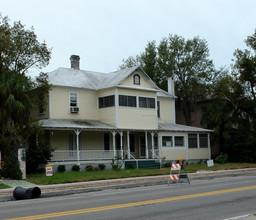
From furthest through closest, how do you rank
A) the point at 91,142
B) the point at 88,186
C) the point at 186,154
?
the point at 186,154 < the point at 91,142 < the point at 88,186

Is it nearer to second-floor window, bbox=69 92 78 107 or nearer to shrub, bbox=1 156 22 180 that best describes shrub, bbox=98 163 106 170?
second-floor window, bbox=69 92 78 107

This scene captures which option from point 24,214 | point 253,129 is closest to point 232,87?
point 253,129

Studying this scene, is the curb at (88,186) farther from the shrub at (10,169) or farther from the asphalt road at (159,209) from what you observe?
the asphalt road at (159,209)

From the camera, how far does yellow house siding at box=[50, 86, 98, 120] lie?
2959 centimetres

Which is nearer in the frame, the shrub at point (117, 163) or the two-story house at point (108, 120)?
the shrub at point (117, 163)

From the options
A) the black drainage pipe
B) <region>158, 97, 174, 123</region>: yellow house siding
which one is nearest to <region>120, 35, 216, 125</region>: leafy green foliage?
<region>158, 97, 174, 123</region>: yellow house siding

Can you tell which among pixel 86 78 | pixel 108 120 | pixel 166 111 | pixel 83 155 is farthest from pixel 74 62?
pixel 166 111

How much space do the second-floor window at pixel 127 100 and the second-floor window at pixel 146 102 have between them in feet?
2.37

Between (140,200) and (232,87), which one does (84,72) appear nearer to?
(232,87)

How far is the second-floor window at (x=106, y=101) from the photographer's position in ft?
102

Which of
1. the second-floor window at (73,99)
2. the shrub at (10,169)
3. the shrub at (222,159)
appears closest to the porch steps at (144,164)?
the second-floor window at (73,99)

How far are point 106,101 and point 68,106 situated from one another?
3.26m

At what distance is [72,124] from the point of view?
1119 inches

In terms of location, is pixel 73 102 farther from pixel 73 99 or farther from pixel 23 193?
pixel 23 193
